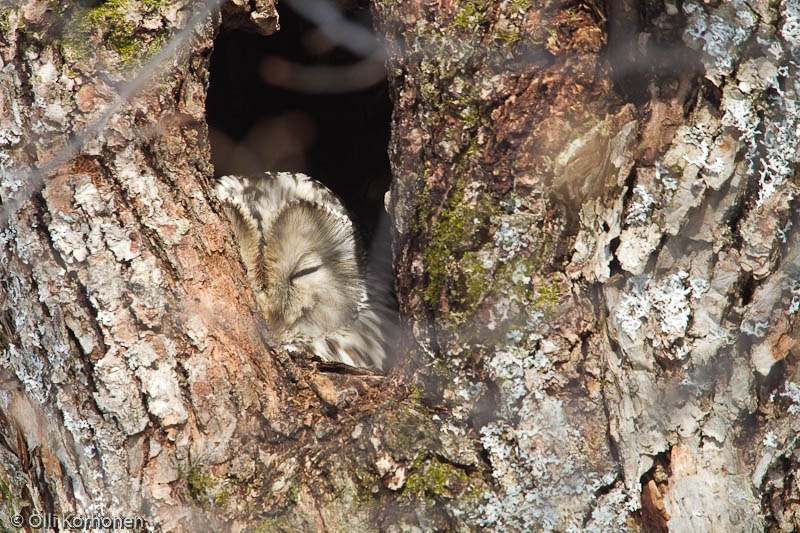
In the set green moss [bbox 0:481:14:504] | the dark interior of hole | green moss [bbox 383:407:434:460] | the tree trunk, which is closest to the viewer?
the tree trunk

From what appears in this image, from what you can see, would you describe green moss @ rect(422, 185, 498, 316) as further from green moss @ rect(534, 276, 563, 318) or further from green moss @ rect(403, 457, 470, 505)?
green moss @ rect(403, 457, 470, 505)

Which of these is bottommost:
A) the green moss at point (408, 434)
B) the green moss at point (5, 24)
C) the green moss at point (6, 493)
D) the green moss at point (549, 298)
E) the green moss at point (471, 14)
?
the green moss at point (6, 493)

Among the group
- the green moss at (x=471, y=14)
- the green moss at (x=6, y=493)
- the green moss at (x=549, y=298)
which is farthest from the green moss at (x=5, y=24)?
the green moss at (x=549, y=298)

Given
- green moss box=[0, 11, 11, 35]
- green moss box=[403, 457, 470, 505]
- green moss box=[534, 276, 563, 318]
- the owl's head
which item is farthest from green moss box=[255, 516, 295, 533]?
green moss box=[0, 11, 11, 35]

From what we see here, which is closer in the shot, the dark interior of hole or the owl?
the owl

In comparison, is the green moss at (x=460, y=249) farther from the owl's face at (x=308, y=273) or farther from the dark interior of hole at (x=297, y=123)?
the dark interior of hole at (x=297, y=123)

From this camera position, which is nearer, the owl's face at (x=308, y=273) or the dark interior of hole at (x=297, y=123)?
the owl's face at (x=308, y=273)
